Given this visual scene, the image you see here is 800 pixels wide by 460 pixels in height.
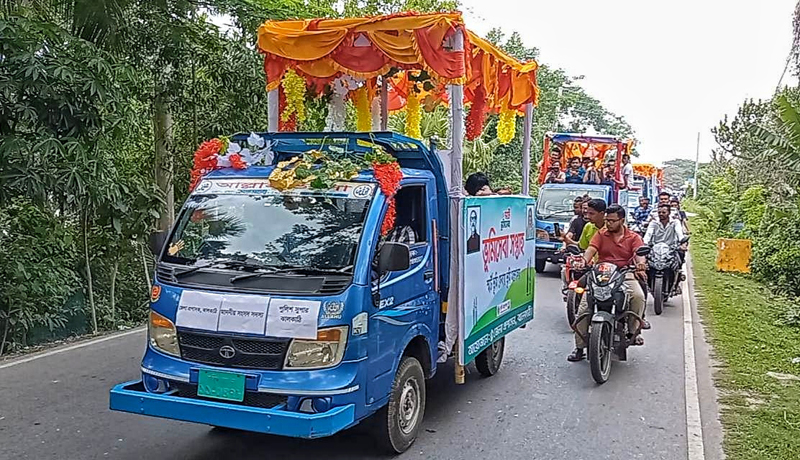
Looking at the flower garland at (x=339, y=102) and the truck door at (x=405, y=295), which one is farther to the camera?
the flower garland at (x=339, y=102)

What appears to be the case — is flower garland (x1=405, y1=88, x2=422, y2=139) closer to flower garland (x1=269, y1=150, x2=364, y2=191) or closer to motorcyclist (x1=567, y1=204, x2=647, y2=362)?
motorcyclist (x1=567, y1=204, x2=647, y2=362)

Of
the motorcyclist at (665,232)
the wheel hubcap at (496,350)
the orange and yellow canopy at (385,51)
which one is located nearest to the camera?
the orange and yellow canopy at (385,51)

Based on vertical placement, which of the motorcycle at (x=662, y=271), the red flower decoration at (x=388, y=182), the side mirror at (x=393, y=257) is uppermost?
the red flower decoration at (x=388, y=182)

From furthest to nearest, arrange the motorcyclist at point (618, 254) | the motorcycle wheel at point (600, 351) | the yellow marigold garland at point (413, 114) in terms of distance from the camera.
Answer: the yellow marigold garland at point (413, 114), the motorcyclist at point (618, 254), the motorcycle wheel at point (600, 351)

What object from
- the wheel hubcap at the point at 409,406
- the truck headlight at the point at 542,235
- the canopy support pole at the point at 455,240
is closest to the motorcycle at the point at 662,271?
the truck headlight at the point at 542,235

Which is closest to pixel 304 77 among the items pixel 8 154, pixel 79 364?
pixel 8 154

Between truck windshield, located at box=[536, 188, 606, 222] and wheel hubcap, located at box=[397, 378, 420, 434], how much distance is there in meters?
11.6

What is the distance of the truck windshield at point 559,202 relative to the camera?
56.1ft

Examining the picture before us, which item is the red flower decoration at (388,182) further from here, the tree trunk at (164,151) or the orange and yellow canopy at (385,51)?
the tree trunk at (164,151)

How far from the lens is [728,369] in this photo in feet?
27.9

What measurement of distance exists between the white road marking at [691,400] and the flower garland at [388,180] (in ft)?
9.19

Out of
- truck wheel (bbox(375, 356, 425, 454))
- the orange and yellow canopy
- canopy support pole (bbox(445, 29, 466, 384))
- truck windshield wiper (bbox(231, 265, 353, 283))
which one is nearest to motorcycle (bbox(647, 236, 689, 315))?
the orange and yellow canopy

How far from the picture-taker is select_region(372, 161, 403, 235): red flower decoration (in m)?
5.47

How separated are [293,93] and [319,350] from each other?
3.54 m
